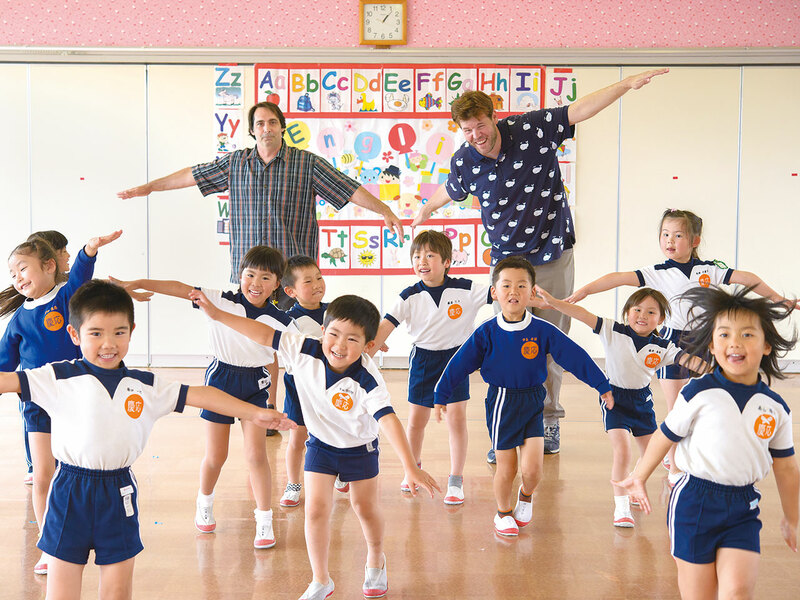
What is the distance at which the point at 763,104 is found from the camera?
5.41 metres

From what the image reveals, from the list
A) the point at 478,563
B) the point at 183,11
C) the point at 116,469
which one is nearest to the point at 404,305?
the point at 478,563

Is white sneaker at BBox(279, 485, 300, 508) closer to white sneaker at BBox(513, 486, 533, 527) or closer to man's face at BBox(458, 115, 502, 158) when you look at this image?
white sneaker at BBox(513, 486, 533, 527)

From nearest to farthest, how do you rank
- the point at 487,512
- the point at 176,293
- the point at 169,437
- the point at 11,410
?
the point at 176,293 < the point at 487,512 < the point at 169,437 < the point at 11,410

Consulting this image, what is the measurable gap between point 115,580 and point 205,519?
0.87 metres

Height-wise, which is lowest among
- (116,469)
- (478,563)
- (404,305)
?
(478,563)

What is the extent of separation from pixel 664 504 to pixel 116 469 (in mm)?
2039

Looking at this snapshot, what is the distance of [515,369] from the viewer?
8.51 feet

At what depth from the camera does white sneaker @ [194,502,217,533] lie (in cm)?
259

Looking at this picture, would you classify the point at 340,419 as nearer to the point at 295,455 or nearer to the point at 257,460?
the point at 257,460

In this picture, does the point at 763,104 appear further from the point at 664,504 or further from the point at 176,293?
the point at 176,293

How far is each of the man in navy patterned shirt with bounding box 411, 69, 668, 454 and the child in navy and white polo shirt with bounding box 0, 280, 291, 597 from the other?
1.82 meters

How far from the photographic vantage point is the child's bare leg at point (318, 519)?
82.0 inches

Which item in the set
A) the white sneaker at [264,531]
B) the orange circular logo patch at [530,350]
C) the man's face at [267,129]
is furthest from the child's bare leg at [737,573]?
the man's face at [267,129]

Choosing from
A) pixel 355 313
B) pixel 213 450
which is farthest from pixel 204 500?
pixel 355 313
